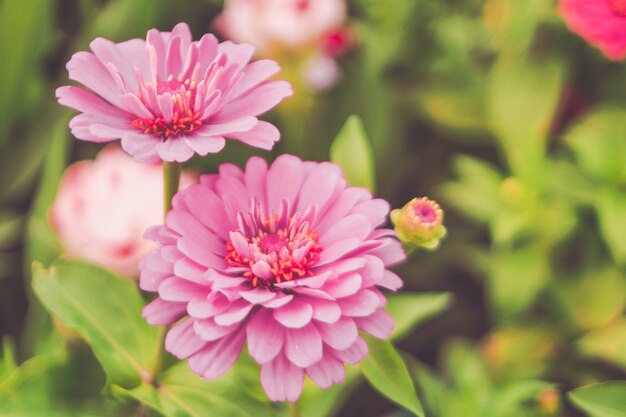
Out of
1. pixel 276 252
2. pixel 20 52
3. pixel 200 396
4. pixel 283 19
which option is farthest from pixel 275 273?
pixel 20 52

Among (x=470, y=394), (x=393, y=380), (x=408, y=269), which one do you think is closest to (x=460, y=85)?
(x=408, y=269)

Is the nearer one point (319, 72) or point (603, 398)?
point (603, 398)

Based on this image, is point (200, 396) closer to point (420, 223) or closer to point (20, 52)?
point (420, 223)

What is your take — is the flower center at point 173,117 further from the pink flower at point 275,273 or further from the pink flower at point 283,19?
the pink flower at point 283,19

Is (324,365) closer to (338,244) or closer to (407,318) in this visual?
(338,244)

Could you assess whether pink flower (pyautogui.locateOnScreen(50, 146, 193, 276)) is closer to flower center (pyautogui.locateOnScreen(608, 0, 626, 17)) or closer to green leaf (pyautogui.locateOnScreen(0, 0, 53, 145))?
green leaf (pyautogui.locateOnScreen(0, 0, 53, 145))

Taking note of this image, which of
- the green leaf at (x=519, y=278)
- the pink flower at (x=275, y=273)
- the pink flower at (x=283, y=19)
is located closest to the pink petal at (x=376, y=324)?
the pink flower at (x=275, y=273)
